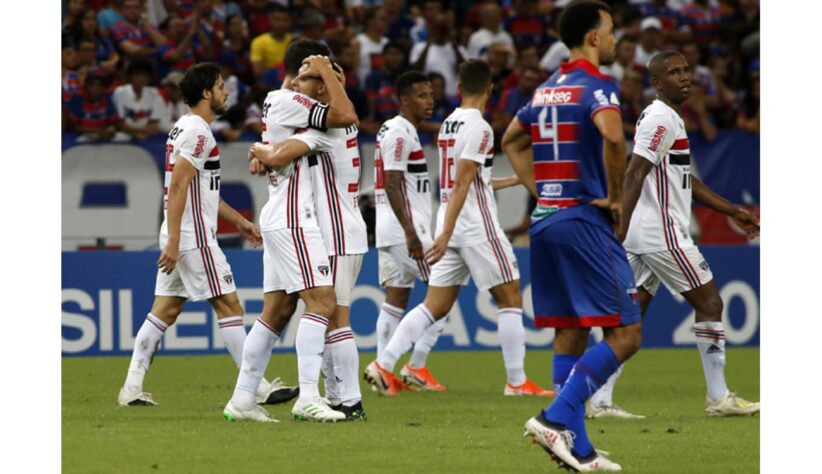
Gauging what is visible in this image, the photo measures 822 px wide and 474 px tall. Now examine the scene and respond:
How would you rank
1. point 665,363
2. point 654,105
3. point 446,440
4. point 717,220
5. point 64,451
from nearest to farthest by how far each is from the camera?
point 64,451 → point 446,440 → point 654,105 → point 665,363 → point 717,220

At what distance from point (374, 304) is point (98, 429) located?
7.26m

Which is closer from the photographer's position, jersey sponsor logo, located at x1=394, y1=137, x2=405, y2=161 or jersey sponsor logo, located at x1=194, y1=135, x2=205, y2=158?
jersey sponsor logo, located at x1=194, y1=135, x2=205, y2=158

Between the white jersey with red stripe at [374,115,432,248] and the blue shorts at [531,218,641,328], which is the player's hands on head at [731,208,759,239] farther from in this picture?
the white jersey with red stripe at [374,115,432,248]

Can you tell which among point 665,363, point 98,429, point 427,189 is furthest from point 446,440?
point 665,363

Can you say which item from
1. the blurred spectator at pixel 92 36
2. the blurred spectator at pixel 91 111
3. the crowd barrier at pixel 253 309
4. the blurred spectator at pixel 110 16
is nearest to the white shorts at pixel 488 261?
the crowd barrier at pixel 253 309

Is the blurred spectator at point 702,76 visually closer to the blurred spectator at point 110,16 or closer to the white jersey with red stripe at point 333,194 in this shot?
the blurred spectator at point 110,16

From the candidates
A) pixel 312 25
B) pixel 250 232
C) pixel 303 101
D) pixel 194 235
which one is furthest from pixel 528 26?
pixel 303 101

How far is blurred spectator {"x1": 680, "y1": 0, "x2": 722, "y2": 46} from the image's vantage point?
20562 mm

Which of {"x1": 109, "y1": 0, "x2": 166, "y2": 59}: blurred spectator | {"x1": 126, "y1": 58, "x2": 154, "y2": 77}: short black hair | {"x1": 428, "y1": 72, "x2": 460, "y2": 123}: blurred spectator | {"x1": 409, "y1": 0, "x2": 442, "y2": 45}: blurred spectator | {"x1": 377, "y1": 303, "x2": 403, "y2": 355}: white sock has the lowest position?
{"x1": 377, "y1": 303, "x2": 403, "y2": 355}: white sock

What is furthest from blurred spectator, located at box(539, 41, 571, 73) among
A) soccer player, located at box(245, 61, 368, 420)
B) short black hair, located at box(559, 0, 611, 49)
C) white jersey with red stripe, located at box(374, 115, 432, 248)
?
short black hair, located at box(559, 0, 611, 49)

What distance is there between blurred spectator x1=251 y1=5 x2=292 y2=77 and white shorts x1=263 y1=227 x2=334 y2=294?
920 cm

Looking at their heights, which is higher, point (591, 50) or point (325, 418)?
point (591, 50)

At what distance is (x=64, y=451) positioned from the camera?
24.8 ft

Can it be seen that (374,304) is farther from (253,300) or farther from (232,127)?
(232,127)
